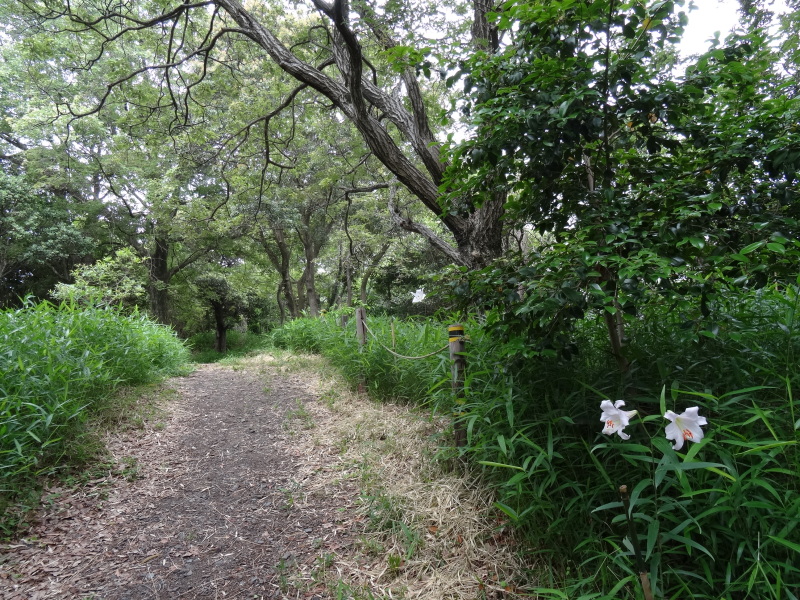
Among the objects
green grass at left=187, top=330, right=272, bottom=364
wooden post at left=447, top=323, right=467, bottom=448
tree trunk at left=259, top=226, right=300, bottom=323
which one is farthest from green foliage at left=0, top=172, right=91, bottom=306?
wooden post at left=447, top=323, right=467, bottom=448

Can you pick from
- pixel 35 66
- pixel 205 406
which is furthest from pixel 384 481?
pixel 35 66

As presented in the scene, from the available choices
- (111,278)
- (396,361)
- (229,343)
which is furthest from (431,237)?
(229,343)

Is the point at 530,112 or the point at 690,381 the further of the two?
the point at 690,381

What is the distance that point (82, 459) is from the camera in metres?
2.74

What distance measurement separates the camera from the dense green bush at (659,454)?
4.17 feet

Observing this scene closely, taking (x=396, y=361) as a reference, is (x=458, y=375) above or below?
above

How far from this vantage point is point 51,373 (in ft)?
9.35

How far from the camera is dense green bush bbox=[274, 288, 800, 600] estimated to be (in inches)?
50.0

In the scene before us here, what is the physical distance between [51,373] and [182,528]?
5.25 feet

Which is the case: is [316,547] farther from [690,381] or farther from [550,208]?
[550,208]

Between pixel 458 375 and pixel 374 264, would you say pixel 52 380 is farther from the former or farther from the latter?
pixel 374 264

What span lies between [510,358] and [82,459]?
3.04 m

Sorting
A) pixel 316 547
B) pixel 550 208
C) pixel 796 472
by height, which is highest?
pixel 550 208

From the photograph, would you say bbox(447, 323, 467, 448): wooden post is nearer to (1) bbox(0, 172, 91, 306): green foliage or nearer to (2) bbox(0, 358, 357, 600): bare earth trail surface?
(2) bbox(0, 358, 357, 600): bare earth trail surface
